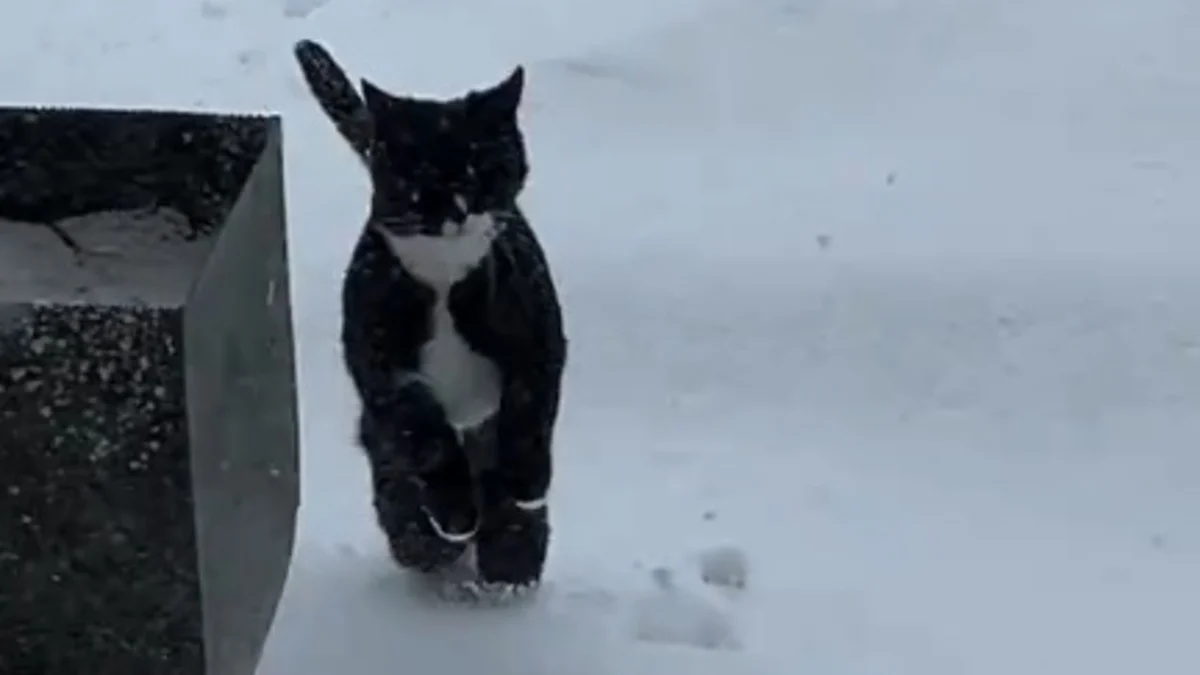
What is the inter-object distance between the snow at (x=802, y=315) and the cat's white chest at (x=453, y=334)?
270 mm

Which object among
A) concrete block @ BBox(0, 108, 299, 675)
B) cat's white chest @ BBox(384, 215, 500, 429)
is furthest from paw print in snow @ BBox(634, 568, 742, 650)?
concrete block @ BBox(0, 108, 299, 675)

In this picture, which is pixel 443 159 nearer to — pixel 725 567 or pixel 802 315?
pixel 725 567

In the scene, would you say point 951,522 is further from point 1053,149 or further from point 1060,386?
point 1053,149

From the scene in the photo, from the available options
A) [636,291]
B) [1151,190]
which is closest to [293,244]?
[636,291]

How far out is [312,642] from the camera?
260 cm

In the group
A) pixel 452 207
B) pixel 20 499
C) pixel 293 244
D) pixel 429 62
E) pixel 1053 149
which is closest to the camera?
pixel 20 499

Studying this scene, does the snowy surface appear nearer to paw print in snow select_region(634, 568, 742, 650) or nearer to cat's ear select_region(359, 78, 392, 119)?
cat's ear select_region(359, 78, 392, 119)

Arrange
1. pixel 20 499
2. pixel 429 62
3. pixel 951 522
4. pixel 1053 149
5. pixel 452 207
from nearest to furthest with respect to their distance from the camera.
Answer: pixel 20 499
pixel 452 207
pixel 951 522
pixel 1053 149
pixel 429 62

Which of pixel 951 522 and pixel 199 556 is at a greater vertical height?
pixel 199 556

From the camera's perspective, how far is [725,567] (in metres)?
2.76

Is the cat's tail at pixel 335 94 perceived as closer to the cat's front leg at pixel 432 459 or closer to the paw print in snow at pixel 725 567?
the cat's front leg at pixel 432 459

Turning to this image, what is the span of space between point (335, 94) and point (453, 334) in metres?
0.34

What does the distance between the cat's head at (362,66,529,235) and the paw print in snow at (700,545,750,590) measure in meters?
0.56

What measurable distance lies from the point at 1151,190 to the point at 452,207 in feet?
5.23
